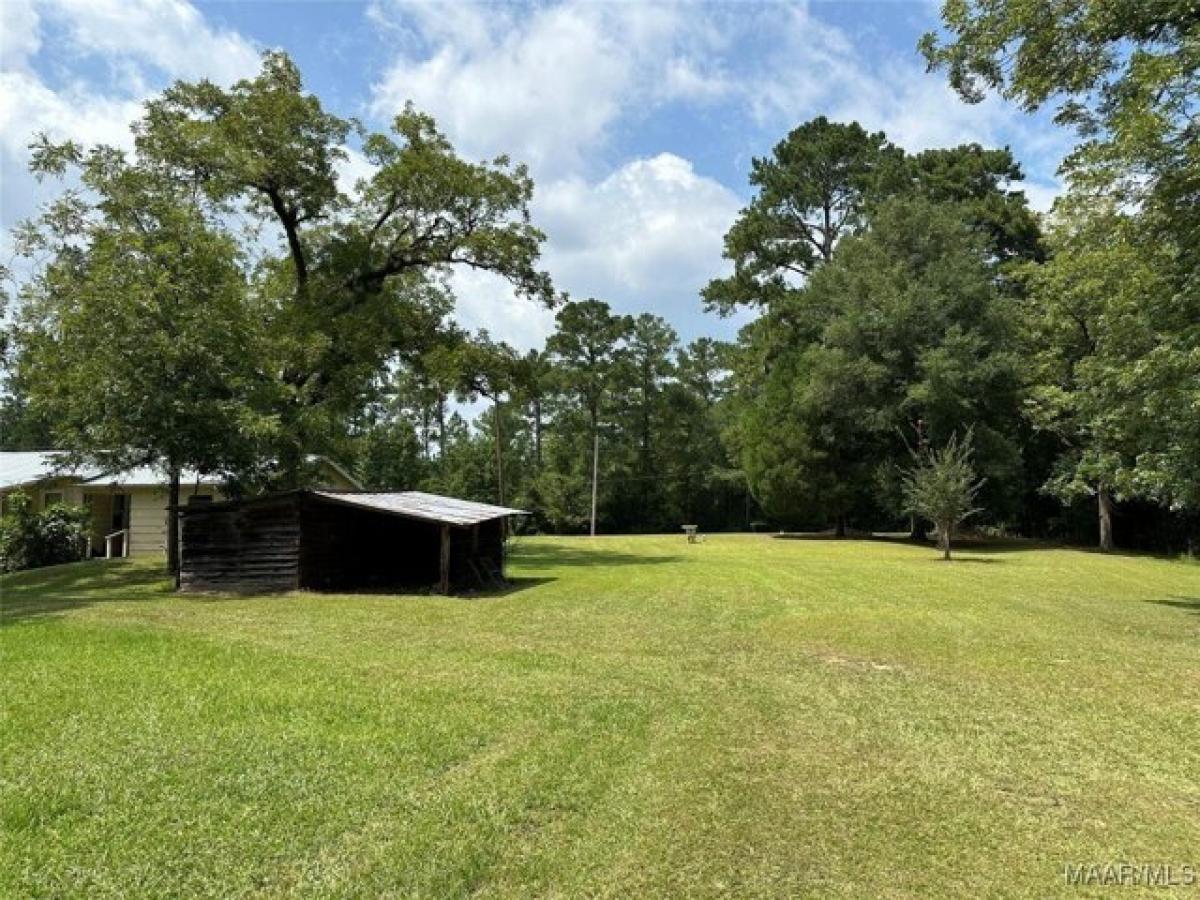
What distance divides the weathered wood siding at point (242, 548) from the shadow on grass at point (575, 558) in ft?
24.9

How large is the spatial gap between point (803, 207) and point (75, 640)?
40.0 m

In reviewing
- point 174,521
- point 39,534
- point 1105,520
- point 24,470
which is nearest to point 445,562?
point 174,521

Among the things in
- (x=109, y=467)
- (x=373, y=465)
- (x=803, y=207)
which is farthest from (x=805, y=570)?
(x=373, y=465)

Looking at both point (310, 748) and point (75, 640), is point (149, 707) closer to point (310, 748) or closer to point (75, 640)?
point (310, 748)

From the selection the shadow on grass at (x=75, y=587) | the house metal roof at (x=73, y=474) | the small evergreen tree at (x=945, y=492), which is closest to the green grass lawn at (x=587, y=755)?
the shadow on grass at (x=75, y=587)

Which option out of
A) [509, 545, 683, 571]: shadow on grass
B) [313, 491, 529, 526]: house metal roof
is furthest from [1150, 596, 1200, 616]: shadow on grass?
[313, 491, 529, 526]: house metal roof

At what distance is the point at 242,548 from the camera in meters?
16.0

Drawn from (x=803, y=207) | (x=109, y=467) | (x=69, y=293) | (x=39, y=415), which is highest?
(x=803, y=207)

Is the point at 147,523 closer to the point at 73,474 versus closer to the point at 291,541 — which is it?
the point at 73,474

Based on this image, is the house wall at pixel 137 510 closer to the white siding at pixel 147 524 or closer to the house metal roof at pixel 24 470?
the white siding at pixel 147 524

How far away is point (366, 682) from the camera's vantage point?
25.2ft

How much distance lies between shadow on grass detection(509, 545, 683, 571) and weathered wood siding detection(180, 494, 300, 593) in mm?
7576

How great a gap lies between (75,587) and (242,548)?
13.0 ft

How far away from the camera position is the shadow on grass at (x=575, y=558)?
23047 mm
